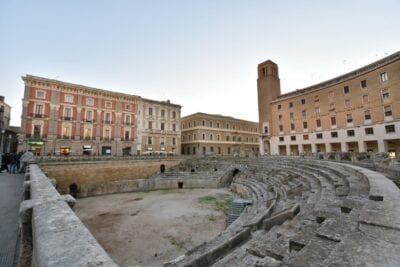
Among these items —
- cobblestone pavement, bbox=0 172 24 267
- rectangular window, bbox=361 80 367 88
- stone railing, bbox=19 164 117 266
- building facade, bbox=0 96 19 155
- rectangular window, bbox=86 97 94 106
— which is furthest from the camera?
building facade, bbox=0 96 19 155

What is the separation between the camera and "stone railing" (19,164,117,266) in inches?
62.2

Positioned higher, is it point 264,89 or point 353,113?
point 264,89

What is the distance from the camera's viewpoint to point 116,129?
1465 inches

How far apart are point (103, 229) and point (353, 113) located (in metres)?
34.9

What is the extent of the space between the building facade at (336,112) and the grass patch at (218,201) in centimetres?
2177

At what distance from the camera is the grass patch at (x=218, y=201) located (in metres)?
16.8

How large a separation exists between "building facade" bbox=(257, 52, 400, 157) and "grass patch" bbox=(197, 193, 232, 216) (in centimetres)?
2177

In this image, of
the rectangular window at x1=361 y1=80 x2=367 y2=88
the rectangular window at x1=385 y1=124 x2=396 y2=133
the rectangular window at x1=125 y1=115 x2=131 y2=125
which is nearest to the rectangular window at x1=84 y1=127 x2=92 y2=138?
the rectangular window at x1=125 y1=115 x2=131 y2=125

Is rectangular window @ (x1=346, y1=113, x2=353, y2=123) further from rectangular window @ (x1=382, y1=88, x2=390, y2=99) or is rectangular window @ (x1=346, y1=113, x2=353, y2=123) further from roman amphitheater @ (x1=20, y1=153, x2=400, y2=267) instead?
roman amphitheater @ (x1=20, y1=153, x2=400, y2=267)

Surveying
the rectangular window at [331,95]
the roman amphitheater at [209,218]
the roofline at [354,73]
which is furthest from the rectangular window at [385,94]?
the roman amphitheater at [209,218]

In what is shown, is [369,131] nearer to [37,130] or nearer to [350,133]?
[350,133]

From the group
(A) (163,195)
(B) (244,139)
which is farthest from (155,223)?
(B) (244,139)

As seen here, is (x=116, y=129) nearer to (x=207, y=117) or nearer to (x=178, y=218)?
(x=207, y=117)

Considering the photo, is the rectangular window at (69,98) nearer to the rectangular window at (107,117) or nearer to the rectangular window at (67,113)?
the rectangular window at (67,113)
